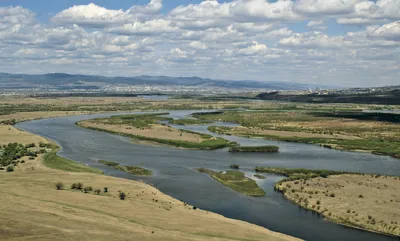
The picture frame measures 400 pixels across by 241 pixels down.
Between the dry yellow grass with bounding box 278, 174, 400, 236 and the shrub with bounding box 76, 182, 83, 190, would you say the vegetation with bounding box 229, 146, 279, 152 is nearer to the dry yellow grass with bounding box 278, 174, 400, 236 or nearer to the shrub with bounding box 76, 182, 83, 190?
the dry yellow grass with bounding box 278, 174, 400, 236

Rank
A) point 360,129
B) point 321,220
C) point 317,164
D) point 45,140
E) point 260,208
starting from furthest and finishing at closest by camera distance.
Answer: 1. point 360,129
2. point 45,140
3. point 317,164
4. point 260,208
5. point 321,220

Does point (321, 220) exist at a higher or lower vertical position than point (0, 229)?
lower

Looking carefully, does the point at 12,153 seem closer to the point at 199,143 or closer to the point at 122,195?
the point at 122,195

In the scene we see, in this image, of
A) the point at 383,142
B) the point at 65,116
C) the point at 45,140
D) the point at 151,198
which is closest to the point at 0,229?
the point at 151,198

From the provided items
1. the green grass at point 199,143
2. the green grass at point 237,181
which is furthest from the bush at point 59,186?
the green grass at point 199,143

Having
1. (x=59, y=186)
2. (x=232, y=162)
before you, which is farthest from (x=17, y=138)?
(x=59, y=186)

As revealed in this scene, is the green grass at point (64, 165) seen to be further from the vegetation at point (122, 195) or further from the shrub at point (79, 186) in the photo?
the vegetation at point (122, 195)

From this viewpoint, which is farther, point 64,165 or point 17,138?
point 17,138

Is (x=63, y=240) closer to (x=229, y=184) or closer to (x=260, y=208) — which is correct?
(x=260, y=208)
